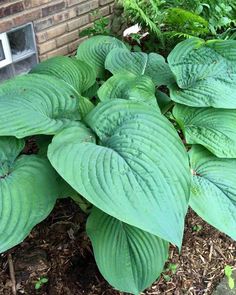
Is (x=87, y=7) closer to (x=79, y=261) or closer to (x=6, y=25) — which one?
(x=6, y=25)

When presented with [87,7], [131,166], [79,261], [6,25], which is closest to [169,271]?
[79,261]

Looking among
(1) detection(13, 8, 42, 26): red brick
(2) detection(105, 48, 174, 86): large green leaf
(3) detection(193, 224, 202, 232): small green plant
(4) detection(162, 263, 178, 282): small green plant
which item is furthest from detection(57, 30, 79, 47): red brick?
(4) detection(162, 263, 178, 282): small green plant

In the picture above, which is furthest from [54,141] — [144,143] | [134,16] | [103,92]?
[134,16]

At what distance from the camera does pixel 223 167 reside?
57.0 inches

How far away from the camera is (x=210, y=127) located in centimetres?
152

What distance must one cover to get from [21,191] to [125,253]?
0.39m

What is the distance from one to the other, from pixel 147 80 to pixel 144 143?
0.45 m

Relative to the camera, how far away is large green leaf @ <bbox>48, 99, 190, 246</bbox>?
39.4 inches

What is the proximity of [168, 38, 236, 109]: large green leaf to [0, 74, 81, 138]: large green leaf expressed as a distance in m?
0.43

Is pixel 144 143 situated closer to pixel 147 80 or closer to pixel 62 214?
pixel 147 80

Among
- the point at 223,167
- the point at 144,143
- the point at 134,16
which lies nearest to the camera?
the point at 144,143

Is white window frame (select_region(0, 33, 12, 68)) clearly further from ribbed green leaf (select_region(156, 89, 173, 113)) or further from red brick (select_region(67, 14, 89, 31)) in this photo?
ribbed green leaf (select_region(156, 89, 173, 113))

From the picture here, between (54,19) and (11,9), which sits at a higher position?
(11,9)

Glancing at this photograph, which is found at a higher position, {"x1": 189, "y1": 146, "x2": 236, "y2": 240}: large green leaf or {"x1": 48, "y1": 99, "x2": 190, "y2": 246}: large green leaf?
{"x1": 48, "y1": 99, "x2": 190, "y2": 246}: large green leaf
